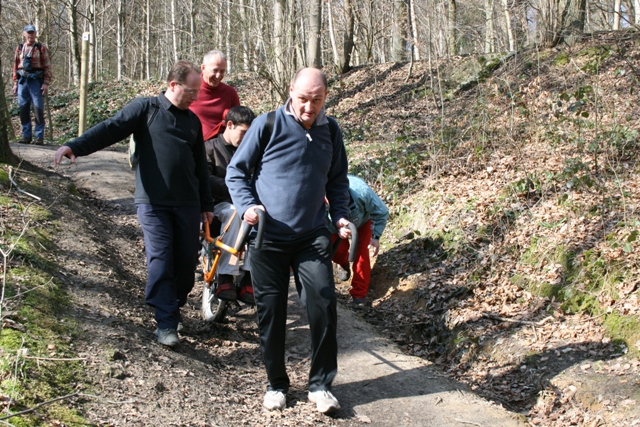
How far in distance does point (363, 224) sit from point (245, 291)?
6.57 ft

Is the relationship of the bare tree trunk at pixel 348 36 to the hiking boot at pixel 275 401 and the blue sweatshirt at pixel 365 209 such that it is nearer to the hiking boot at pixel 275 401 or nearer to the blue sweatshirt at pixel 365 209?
the blue sweatshirt at pixel 365 209

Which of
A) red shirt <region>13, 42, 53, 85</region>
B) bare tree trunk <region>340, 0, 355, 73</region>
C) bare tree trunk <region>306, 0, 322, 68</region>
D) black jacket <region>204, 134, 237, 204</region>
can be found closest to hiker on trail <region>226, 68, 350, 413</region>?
black jacket <region>204, 134, 237, 204</region>

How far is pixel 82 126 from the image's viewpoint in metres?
13.8

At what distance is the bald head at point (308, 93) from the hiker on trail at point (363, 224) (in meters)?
2.56

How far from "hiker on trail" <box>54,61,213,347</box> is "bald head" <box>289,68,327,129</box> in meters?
1.20

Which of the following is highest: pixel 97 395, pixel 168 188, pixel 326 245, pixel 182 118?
pixel 182 118

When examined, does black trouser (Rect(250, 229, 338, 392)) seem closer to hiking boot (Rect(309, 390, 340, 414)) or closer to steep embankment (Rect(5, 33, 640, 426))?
hiking boot (Rect(309, 390, 340, 414))

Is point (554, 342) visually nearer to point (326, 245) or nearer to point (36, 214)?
point (326, 245)

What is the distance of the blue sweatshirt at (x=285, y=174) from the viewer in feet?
12.8

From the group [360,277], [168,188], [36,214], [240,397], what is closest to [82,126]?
[36,214]

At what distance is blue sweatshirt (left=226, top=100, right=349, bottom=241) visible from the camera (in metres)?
3.89

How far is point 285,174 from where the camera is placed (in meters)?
3.90

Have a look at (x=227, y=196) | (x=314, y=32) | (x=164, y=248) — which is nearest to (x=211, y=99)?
(x=227, y=196)

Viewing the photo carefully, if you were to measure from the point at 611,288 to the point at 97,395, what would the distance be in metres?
4.38
